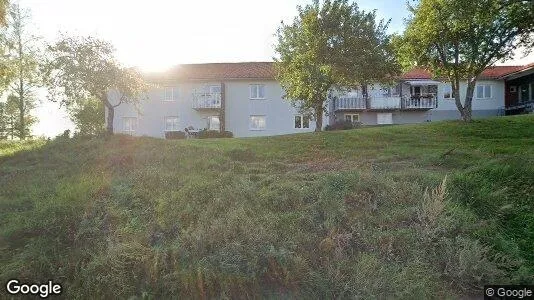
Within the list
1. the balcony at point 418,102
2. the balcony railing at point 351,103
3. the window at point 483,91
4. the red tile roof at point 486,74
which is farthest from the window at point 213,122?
the window at point 483,91

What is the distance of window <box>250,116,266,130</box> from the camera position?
37719 mm

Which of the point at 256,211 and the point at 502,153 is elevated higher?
the point at 502,153

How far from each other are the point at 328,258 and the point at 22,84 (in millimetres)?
42314

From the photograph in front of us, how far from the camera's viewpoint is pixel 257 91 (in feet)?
124

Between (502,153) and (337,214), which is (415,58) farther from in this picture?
(337,214)

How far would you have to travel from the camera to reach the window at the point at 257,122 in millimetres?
37719

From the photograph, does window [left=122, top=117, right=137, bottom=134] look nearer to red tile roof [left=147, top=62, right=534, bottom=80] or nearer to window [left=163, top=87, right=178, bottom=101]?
window [left=163, top=87, right=178, bottom=101]

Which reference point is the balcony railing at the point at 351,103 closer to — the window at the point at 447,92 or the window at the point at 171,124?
the window at the point at 447,92

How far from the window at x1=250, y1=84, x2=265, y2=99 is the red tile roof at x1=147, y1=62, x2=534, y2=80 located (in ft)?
3.09

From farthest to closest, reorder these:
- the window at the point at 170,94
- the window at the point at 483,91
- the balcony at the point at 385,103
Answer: the window at the point at 483,91 < the window at the point at 170,94 < the balcony at the point at 385,103

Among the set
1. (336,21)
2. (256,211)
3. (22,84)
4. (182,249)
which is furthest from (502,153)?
(22,84)

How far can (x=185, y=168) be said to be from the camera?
12.4 metres

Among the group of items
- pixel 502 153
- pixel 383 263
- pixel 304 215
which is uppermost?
pixel 502 153

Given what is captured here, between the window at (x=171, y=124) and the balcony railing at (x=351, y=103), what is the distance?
49.7ft
